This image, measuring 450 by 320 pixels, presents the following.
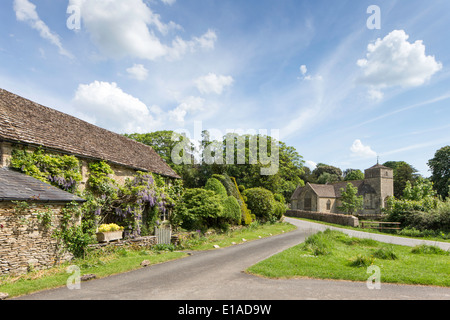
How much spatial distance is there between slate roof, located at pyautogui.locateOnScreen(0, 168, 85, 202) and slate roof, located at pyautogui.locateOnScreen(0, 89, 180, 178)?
5.44 ft

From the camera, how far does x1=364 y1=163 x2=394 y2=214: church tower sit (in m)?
50.7

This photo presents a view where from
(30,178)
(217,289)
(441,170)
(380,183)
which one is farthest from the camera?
(380,183)

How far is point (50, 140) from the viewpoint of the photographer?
40.9 feet

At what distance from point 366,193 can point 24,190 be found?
5593 cm

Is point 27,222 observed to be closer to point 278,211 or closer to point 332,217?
point 278,211

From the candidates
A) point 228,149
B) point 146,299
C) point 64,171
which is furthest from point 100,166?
point 228,149

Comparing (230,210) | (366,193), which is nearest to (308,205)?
(366,193)

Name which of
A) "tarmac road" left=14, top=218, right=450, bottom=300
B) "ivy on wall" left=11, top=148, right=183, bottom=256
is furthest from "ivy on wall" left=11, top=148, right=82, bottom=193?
"tarmac road" left=14, top=218, right=450, bottom=300

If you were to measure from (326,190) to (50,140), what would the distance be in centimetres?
5199

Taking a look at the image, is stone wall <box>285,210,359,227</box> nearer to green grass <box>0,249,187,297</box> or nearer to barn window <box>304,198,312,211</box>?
barn window <box>304,198,312,211</box>

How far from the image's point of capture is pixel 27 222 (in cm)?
865

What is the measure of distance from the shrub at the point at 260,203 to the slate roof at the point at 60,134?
9.98m

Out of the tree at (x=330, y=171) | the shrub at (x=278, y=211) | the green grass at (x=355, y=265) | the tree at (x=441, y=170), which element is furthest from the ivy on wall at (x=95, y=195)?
the tree at (x=330, y=171)

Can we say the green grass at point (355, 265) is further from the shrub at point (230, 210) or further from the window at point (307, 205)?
the window at point (307, 205)
